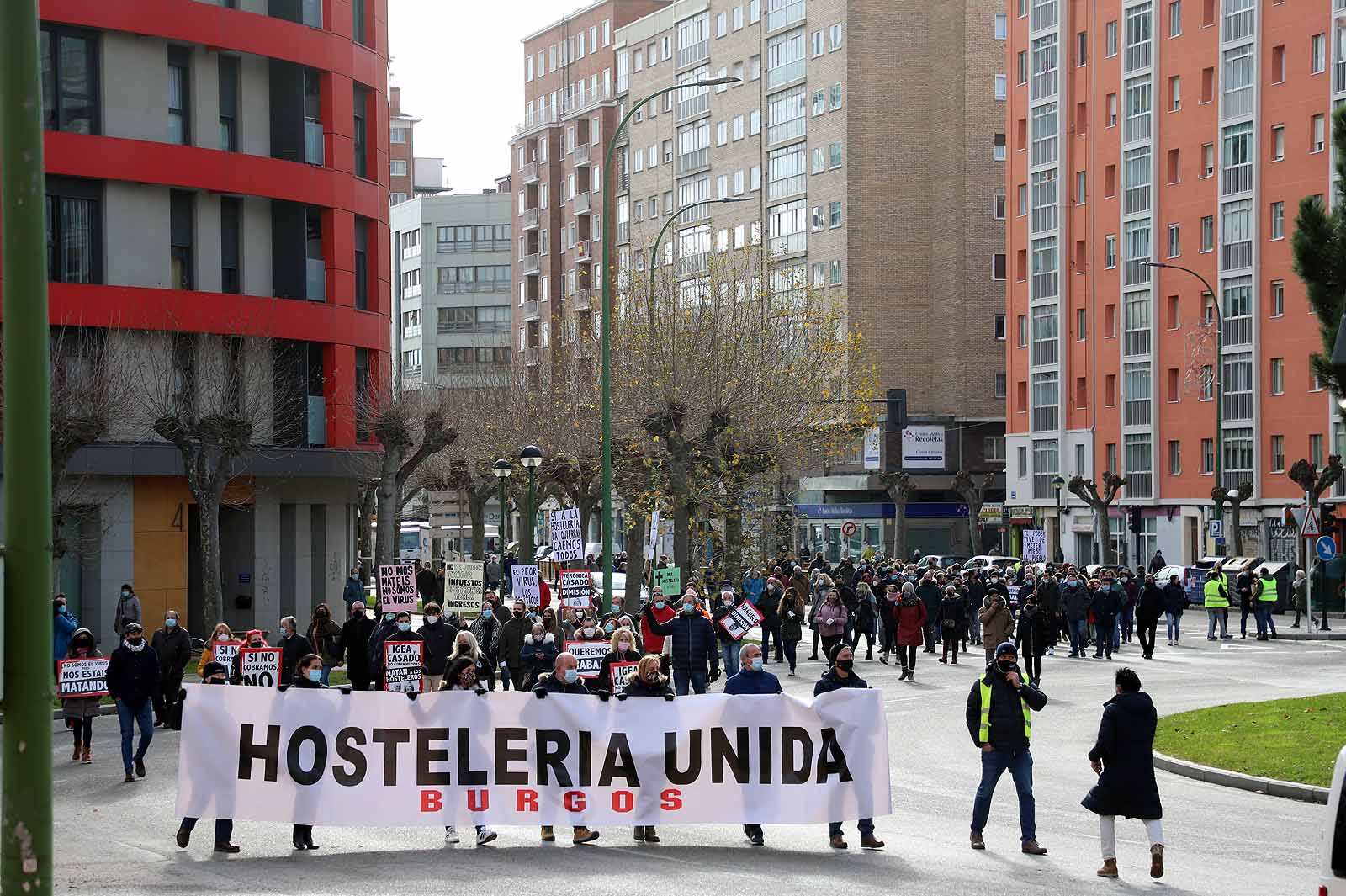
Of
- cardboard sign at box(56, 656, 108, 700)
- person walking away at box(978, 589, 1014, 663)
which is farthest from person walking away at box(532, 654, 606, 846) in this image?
person walking away at box(978, 589, 1014, 663)

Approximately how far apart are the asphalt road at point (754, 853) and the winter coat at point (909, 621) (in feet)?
34.0

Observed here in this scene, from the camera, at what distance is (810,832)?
1627 centimetres

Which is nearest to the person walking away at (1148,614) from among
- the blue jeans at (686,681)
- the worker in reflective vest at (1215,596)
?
the worker in reflective vest at (1215,596)

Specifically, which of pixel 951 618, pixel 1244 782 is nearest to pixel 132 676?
pixel 1244 782

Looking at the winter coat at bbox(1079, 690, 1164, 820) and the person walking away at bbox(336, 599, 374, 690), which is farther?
the person walking away at bbox(336, 599, 374, 690)

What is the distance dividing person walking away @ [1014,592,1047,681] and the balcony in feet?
65.1

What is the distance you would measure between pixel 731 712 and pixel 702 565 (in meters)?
33.2

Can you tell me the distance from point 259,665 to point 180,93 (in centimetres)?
2203

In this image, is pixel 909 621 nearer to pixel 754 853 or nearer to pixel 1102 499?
pixel 754 853

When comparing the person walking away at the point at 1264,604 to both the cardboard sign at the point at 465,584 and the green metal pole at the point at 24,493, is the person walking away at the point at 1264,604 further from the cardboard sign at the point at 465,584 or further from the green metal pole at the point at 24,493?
the green metal pole at the point at 24,493

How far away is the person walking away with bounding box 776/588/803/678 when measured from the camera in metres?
34.0

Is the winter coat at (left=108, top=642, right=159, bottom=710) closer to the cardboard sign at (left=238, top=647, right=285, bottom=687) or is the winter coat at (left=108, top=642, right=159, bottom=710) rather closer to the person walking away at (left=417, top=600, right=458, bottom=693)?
the cardboard sign at (left=238, top=647, right=285, bottom=687)

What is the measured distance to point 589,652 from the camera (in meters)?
24.4

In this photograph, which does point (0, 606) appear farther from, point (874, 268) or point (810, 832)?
point (874, 268)
